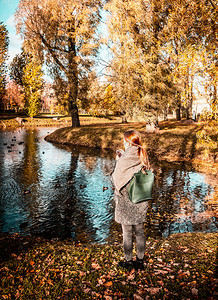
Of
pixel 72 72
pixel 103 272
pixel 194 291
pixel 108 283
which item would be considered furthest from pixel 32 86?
pixel 194 291

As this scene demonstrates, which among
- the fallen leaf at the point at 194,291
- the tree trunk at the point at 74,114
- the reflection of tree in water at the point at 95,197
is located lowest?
the reflection of tree in water at the point at 95,197

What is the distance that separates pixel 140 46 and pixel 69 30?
10393 mm

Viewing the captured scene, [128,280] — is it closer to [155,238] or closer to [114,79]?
[155,238]

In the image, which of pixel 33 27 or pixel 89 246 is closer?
pixel 89 246

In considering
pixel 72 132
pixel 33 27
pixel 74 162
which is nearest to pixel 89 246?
pixel 74 162

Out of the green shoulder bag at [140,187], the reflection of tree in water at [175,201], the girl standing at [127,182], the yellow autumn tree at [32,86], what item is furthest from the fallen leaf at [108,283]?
the yellow autumn tree at [32,86]

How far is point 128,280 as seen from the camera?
4086 millimetres

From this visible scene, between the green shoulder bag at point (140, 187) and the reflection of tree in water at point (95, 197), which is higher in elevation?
the green shoulder bag at point (140, 187)

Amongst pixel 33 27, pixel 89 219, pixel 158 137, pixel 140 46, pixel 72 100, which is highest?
pixel 33 27

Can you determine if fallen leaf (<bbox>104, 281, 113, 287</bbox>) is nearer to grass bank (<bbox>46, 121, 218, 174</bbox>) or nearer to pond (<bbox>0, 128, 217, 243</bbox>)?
pond (<bbox>0, 128, 217, 243</bbox>)

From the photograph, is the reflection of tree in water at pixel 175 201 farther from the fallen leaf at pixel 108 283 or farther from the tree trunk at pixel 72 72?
the tree trunk at pixel 72 72

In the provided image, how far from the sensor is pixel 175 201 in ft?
29.5

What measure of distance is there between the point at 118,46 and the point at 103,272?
19.7m

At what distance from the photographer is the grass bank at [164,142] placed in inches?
630
